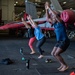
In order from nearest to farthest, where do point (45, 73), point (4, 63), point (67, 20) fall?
point (45, 73)
point (4, 63)
point (67, 20)

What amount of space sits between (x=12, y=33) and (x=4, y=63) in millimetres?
20835

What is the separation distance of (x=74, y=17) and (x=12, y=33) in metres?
16.8

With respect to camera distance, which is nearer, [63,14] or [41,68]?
[41,68]

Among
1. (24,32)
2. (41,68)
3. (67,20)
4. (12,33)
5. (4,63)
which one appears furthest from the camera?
(12,33)

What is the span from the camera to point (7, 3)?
93.6 ft

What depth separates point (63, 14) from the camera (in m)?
12.2

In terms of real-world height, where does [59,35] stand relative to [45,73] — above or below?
above

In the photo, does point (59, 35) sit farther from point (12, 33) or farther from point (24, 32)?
point (12, 33)

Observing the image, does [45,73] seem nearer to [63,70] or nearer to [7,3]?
[63,70]

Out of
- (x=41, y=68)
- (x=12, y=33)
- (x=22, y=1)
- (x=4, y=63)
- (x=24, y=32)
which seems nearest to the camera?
(x=41, y=68)

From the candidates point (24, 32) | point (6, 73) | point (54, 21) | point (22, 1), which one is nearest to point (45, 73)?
point (6, 73)

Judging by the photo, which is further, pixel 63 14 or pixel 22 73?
pixel 63 14

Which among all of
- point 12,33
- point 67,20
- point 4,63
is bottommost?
point 12,33

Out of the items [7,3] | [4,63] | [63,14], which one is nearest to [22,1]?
[7,3]
